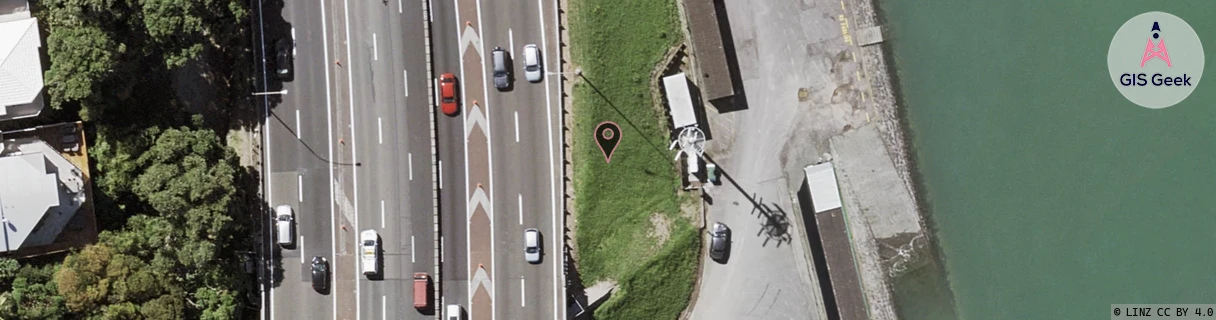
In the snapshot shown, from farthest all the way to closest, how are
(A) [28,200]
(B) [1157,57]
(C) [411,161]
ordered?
(B) [1157,57]
(C) [411,161]
(A) [28,200]

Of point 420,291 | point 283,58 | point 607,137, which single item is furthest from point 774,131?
point 283,58

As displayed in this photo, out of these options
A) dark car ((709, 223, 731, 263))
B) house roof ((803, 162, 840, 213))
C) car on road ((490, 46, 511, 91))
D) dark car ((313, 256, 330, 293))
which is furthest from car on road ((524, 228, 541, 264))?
house roof ((803, 162, 840, 213))

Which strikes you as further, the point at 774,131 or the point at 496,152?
the point at 774,131

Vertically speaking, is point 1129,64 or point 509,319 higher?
point 1129,64

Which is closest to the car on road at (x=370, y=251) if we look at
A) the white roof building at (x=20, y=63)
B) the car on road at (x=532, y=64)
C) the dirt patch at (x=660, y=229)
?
the car on road at (x=532, y=64)

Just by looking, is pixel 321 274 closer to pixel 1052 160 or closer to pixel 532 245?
pixel 532 245

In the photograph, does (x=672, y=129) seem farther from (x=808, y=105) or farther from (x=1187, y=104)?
(x=1187, y=104)

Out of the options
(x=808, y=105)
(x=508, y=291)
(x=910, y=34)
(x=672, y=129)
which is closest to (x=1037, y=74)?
→ (x=910, y=34)
